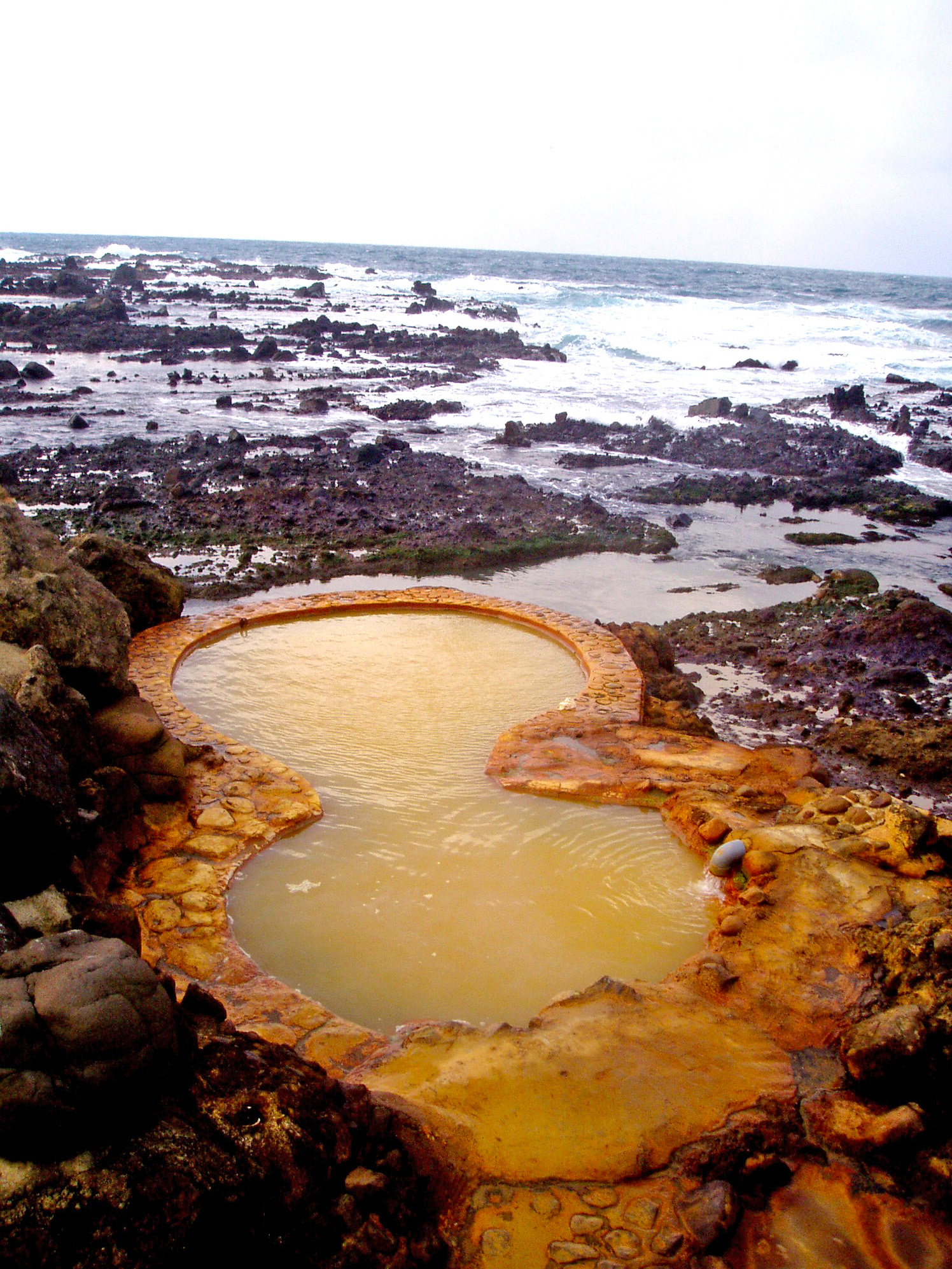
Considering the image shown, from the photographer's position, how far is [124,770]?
5.07 metres

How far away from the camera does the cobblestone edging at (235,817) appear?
12.4 ft

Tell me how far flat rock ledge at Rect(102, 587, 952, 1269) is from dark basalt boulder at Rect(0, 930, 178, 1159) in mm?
1049

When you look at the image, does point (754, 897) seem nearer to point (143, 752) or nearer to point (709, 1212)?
point (709, 1212)

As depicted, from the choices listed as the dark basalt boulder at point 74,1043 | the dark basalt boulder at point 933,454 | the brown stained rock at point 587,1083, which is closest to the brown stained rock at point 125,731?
the brown stained rock at point 587,1083

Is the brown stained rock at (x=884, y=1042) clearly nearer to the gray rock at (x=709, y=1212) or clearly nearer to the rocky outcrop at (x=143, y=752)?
the gray rock at (x=709, y=1212)

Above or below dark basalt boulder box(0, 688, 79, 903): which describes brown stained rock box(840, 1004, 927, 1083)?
below

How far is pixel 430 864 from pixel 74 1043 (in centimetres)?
300

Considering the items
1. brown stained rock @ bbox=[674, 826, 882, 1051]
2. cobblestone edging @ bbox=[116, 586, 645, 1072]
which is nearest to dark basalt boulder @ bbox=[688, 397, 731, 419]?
cobblestone edging @ bbox=[116, 586, 645, 1072]

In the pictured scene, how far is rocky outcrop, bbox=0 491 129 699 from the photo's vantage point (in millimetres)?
5277

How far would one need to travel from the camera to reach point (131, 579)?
816cm

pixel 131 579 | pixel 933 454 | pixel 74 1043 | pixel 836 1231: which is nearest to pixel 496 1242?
pixel 836 1231

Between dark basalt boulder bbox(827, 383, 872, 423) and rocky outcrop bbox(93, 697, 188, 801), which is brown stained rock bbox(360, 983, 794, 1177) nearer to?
rocky outcrop bbox(93, 697, 188, 801)

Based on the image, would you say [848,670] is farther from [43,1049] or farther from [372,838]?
[43,1049]

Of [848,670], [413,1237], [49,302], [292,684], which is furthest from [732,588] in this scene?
[49,302]
